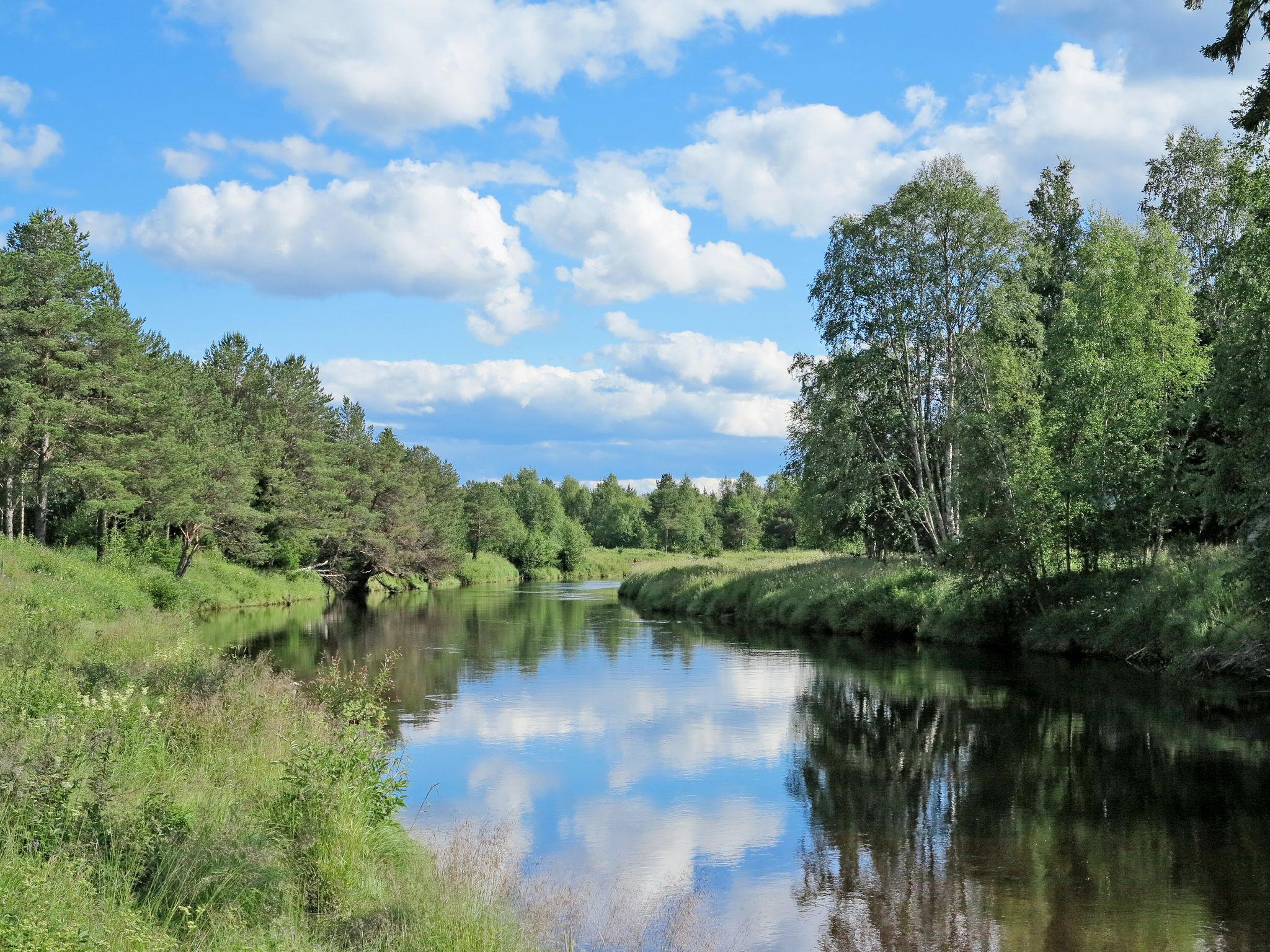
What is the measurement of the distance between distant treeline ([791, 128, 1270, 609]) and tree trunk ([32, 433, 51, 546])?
30268mm

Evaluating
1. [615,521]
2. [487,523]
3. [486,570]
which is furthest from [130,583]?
[615,521]

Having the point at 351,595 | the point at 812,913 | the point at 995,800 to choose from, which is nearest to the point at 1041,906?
the point at 812,913

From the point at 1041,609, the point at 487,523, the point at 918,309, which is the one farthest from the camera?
the point at 487,523

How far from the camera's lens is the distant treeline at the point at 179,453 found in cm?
3884

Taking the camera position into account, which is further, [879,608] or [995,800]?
[879,608]

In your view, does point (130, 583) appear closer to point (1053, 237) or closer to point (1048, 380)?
point (1048, 380)

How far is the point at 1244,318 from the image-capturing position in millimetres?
18297

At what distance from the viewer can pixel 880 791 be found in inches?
573

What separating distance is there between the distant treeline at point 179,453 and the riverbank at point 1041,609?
28.0 feet

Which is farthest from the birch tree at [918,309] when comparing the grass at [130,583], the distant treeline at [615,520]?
the distant treeline at [615,520]

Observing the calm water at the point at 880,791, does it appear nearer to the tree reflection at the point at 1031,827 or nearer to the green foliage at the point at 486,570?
the tree reflection at the point at 1031,827

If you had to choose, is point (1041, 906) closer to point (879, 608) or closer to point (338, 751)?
point (338, 751)

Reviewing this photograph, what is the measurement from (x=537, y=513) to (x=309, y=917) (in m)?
140

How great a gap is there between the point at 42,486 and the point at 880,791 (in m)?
36.7
